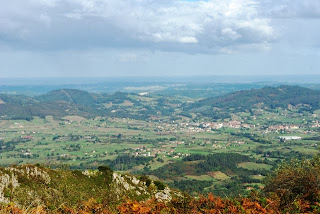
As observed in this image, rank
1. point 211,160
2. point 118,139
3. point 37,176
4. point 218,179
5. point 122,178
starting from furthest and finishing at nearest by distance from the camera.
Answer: point 118,139 → point 211,160 → point 218,179 → point 122,178 → point 37,176

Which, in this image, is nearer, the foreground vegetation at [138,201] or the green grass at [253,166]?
the foreground vegetation at [138,201]

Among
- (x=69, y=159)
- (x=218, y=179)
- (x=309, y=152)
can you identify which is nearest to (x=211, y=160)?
(x=218, y=179)

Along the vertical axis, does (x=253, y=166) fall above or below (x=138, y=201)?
below

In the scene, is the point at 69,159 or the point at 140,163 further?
the point at 69,159

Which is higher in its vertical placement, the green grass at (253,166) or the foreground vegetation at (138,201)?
the foreground vegetation at (138,201)

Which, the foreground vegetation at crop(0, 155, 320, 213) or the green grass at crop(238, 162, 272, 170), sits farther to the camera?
the green grass at crop(238, 162, 272, 170)

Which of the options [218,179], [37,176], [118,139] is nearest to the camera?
[37,176]

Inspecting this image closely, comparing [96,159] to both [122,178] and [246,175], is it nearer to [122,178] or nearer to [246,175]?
[246,175]

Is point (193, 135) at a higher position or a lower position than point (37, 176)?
lower

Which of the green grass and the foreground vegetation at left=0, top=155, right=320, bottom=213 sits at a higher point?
the foreground vegetation at left=0, top=155, right=320, bottom=213

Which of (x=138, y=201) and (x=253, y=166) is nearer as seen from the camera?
(x=138, y=201)

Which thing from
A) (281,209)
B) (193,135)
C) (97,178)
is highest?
(281,209)
